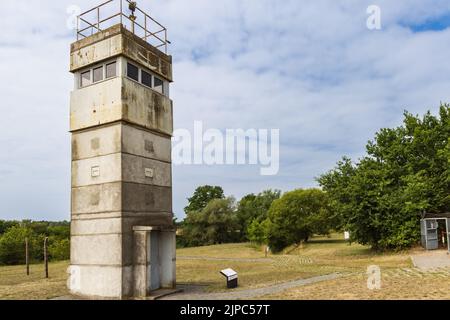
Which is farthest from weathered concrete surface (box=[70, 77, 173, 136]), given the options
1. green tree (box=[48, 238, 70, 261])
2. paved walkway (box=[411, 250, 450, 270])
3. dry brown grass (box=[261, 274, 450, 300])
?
green tree (box=[48, 238, 70, 261])

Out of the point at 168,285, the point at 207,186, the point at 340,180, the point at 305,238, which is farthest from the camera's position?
the point at 207,186

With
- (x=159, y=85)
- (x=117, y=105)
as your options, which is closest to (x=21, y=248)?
(x=159, y=85)

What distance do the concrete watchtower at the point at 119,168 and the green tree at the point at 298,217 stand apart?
3212 centimetres

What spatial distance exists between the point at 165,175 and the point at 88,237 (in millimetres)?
4130

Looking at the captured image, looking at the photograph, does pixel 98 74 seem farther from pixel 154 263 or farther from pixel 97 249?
pixel 154 263

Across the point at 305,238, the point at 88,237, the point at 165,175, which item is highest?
the point at 165,175

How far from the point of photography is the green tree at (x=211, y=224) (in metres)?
67.4

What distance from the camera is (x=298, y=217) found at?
154 feet

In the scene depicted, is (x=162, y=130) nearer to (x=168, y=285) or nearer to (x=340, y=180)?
(x=168, y=285)

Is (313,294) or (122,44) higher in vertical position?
(122,44)

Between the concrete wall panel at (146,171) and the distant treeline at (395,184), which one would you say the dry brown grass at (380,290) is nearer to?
the concrete wall panel at (146,171)

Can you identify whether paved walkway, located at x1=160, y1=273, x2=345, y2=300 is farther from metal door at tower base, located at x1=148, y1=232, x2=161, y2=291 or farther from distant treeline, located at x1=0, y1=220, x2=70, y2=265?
distant treeline, located at x1=0, y1=220, x2=70, y2=265

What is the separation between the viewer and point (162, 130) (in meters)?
16.9
